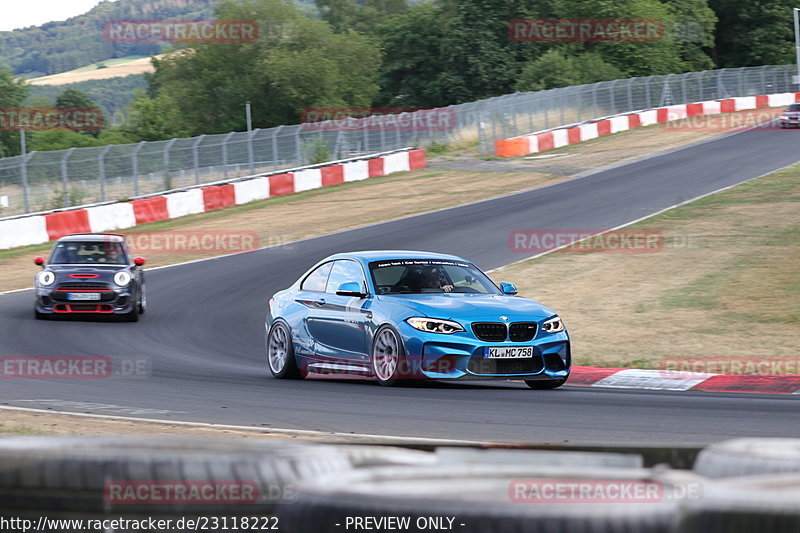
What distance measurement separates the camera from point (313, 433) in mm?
7875

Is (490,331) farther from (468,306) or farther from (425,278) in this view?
(425,278)

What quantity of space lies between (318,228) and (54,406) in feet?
61.3

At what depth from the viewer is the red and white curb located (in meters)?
10.7

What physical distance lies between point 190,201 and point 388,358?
22.7 m

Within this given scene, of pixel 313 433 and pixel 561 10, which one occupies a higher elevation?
pixel 561 10

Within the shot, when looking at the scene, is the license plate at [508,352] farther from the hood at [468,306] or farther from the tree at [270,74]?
the tree at [270,74]

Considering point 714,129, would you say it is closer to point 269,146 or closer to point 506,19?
point 269,146

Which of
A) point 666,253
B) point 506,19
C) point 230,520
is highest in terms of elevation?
point 506,19

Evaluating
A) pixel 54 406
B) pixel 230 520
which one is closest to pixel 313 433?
pixel 54 406

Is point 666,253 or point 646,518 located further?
point 666,253

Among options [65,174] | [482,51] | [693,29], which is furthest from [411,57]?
[65,174]

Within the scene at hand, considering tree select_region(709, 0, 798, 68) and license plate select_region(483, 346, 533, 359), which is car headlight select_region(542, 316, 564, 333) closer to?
license plate select_region(483, 346, 533, 359)
